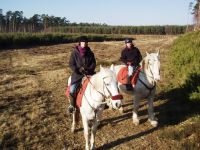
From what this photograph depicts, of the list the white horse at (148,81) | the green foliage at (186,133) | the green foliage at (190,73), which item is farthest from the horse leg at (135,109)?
the green foliage at (190,73)

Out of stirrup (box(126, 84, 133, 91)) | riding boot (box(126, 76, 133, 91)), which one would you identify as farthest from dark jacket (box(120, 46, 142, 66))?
stirrup (box(126, 84, 133, 91))

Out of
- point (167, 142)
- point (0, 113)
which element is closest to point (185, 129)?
point (167, 142)

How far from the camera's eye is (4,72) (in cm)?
2120

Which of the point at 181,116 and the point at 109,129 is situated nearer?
the point at 109,129

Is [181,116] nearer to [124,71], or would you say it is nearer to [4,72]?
[124,71]

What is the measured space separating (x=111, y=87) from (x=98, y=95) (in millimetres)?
720

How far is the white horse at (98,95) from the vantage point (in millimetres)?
6341

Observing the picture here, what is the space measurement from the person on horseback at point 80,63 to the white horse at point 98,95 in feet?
2.38

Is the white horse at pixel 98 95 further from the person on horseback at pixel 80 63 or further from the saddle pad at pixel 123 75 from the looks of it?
the saddle pad at pixel 123 75

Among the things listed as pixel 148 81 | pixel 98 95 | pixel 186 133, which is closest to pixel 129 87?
pixel 148 81

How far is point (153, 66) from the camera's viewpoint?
8.91m

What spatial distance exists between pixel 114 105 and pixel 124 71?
4.16 meters

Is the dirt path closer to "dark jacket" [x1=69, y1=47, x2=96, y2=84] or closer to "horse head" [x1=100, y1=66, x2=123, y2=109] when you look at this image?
"dark jacket" [x1=69, y1=47, x2=96, y2=84]

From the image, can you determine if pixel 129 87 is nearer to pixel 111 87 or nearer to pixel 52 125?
pixel 52 125
